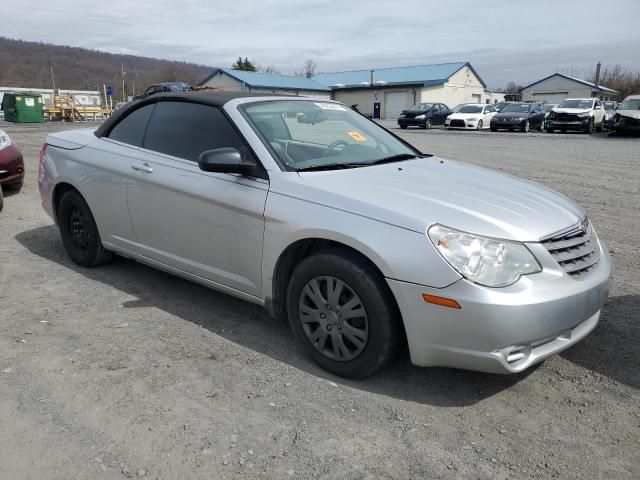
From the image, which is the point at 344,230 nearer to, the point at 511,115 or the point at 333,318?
the point at 333,318

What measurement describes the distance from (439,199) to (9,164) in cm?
702

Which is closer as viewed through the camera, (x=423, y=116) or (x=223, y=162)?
(x=223, y=162)

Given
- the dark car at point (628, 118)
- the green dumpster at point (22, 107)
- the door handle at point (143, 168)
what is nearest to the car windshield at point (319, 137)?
the door handle at point (143, 168)

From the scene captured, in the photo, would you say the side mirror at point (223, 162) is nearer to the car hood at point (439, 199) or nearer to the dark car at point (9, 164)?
the car hood at point (439, 199)

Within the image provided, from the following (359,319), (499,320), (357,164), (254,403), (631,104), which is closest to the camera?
(499,320)

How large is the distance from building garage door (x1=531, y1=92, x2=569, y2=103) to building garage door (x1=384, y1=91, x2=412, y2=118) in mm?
18482

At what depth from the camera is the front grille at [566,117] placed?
997 inches

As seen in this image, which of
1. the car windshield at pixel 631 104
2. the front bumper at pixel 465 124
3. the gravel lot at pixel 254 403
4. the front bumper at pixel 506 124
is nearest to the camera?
the gravel lot at pixel 254 403

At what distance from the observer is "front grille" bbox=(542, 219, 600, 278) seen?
2.91 meters

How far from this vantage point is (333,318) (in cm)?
314

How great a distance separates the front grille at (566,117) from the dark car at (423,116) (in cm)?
699

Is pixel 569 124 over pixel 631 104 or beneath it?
beneath

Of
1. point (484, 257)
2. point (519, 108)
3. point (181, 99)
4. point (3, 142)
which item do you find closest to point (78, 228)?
point (181, 99)

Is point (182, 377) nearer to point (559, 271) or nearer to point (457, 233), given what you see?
point (457, 233)
